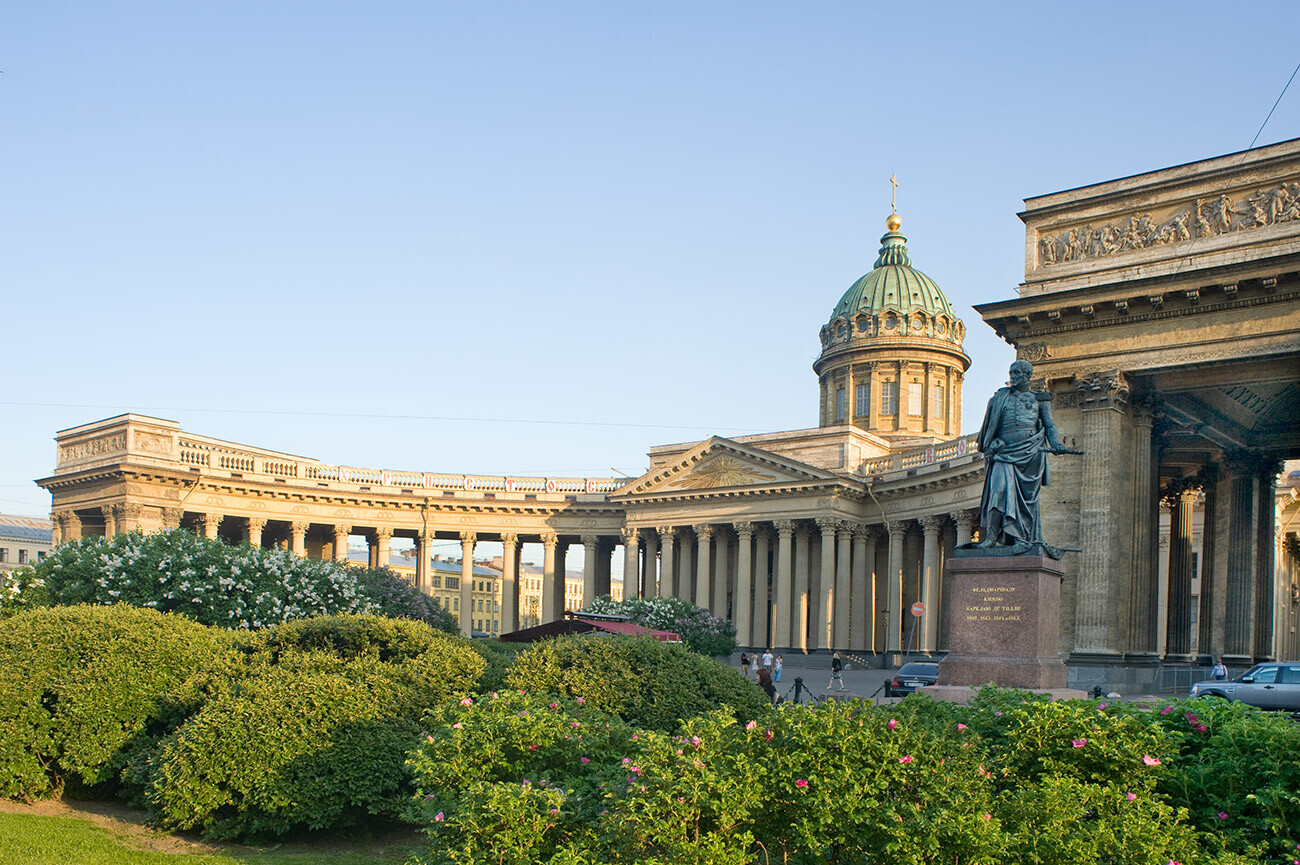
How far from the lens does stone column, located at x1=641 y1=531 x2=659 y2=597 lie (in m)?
68.9

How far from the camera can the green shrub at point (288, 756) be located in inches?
574

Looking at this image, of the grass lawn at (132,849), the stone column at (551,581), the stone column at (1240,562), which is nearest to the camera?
the grass lawn at (132,849)

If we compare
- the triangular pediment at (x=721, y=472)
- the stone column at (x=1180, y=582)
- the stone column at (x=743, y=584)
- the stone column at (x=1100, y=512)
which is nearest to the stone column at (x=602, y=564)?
the triangular pediment at (x=721, y=472)

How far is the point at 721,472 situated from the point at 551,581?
47.3ft

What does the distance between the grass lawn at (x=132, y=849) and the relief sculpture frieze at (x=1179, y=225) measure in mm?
21798

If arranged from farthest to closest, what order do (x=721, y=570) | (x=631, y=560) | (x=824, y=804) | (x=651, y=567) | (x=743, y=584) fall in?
(x=651, y=567) → (x=631, y=560) → (x=721, y=570) → (x=743, y=584) → (x=824, y=804)

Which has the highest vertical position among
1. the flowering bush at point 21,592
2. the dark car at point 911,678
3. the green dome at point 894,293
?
the green dome at point 894,293

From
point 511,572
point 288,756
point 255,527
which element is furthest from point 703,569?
point 288,756

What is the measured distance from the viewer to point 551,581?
236 feet

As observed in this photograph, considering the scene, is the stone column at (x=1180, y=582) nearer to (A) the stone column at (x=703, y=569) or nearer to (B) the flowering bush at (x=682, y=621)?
(B) the flowering bush at (x=682, y=621)

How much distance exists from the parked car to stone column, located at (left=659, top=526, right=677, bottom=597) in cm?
4432

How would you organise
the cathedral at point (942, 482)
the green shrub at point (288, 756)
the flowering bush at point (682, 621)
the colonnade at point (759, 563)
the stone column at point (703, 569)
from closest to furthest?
the green shrub at point (288, 756), the cathedral at point (942, 482), the flowering bush at point (682, 621), the colonnade at point (759, 563), the stone column at point (703, 569)

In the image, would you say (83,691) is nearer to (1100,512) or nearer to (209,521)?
(1100,512)

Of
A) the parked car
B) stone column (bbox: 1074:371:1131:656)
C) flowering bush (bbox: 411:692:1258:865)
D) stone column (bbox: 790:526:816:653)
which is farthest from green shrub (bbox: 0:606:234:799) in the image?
stone column (bbox: 790:526:816:653)
